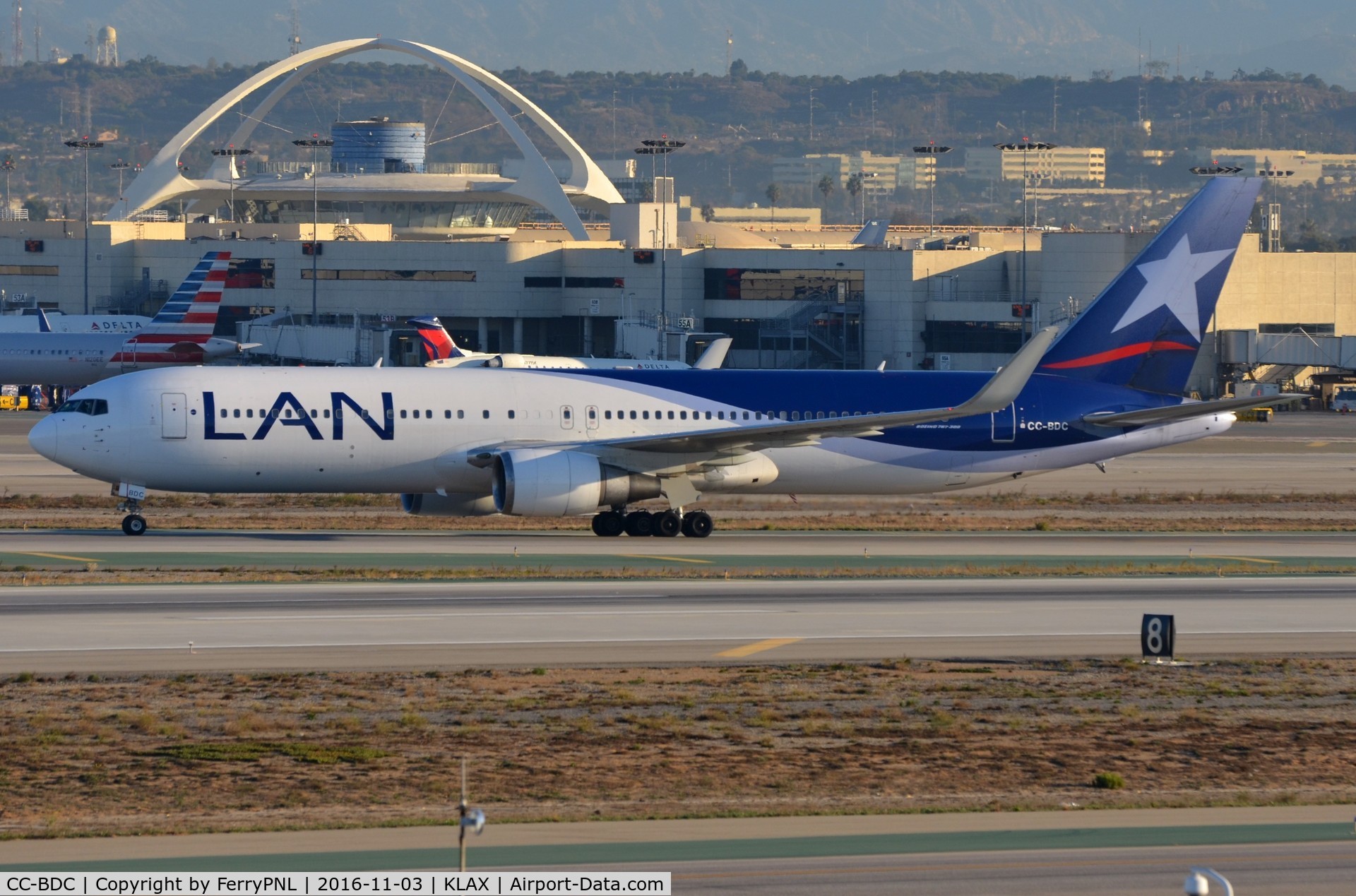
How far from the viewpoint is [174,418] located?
44.2 m

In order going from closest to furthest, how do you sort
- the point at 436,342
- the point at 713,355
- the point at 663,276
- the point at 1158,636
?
the point at 1158,636 → the point at 713,355 → the point at 436,342 → the point at 663,276

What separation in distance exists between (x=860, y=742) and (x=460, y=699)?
237 inches

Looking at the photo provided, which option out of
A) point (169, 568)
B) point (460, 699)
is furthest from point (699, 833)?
point (169, 568)

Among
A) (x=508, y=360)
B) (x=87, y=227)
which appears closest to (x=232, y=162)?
(x=87, y=227)

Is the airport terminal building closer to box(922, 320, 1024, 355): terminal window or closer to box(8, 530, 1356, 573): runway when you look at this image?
box(922, 320, 1024, 355): terminal window

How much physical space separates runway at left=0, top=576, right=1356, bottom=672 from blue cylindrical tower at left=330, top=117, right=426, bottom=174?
149 meters

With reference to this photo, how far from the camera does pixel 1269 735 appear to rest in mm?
24359

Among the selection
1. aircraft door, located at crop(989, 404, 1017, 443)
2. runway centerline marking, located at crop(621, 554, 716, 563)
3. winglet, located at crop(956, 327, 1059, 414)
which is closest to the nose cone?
runway centerline marking, located at crop(621, 554, 716, 563)

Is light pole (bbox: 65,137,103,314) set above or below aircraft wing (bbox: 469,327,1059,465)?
above

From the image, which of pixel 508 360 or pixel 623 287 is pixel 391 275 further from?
pixel 508 360

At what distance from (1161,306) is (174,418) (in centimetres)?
2739

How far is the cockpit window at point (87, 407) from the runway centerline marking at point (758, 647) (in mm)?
21468

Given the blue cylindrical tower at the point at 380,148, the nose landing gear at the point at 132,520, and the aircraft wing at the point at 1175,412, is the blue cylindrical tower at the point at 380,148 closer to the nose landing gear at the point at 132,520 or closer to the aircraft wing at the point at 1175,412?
the nose landing gear at the point at 132,520

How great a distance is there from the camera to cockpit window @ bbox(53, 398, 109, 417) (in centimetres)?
4456
